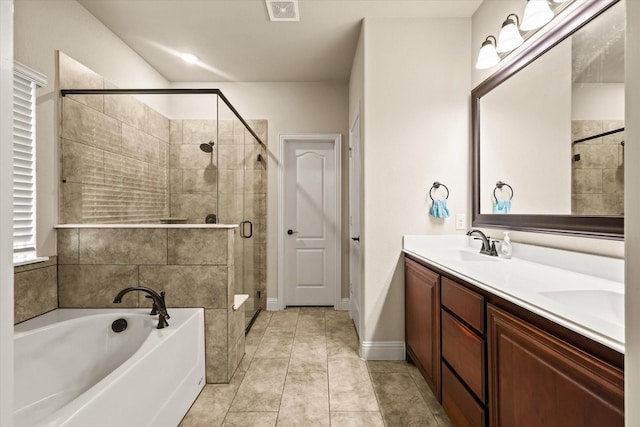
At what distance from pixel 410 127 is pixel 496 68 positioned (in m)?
0.67

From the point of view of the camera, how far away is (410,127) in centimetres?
240

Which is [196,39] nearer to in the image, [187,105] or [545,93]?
[187,105]

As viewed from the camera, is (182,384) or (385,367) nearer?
(182,384)

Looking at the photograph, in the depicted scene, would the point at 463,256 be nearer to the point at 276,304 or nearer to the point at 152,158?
the point at 276,304

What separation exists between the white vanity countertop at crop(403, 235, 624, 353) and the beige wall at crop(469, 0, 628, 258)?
0.05 m

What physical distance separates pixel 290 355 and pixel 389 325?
0.83 meters

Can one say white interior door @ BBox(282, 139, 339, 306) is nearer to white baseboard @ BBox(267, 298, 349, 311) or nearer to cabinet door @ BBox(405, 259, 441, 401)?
white baseboard @ BBox(267, 298, 349, 311)

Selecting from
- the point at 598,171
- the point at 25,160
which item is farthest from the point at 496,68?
the point at 25,160

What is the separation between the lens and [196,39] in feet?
9.11

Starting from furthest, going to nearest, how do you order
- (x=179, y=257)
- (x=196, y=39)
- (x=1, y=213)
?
(x=196, y=39)
(x=179, y=257)
(x=1, y=213)

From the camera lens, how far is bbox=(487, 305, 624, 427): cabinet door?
751 mm

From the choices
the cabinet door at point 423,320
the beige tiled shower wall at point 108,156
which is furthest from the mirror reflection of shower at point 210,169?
the cabinet door at point 423,320

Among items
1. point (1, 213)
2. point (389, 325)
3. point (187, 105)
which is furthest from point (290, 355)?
point (1, 213)

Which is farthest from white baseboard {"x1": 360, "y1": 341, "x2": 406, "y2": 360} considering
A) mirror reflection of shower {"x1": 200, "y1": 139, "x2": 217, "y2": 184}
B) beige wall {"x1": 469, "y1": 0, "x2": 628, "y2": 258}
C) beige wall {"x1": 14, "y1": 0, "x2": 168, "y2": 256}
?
beige wall {"x1": 14, "y1": 0, "x2": 168, "y2": 256}
